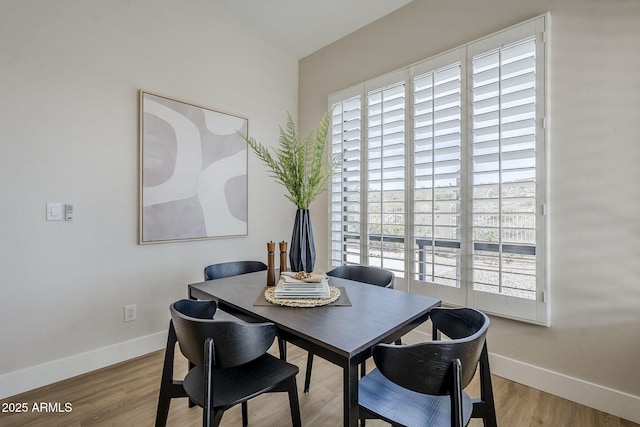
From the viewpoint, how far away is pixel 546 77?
6.10 ft

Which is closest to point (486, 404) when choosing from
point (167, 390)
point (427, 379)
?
point (427, 379)

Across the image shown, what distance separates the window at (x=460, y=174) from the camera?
191 cm

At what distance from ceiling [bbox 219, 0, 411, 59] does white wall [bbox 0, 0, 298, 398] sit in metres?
0.32

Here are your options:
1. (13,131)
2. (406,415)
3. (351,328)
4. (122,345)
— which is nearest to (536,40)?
(351,328)

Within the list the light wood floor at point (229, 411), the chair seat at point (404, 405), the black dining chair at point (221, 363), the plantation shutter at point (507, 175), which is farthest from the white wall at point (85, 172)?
the plantation shutter at point (507, 175)

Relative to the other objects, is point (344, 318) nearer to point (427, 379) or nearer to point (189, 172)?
point (427, 379)

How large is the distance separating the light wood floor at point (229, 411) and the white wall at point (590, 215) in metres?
0.17

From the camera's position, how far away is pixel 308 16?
2805 mm

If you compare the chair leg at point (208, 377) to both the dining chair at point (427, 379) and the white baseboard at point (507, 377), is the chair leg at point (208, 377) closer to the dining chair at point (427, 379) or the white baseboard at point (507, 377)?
the dining chair at point (427, 379)

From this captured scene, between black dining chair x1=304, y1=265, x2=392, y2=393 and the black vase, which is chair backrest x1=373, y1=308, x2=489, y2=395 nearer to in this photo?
the black vase

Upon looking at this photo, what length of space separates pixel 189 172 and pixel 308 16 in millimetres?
1763

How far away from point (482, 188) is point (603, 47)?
966mm

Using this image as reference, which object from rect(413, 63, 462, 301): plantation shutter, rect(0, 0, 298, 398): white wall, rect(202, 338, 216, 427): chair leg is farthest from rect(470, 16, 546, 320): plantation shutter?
rect(0, 0, 298, 398): white wall

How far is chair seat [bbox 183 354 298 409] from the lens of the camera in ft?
3.83
